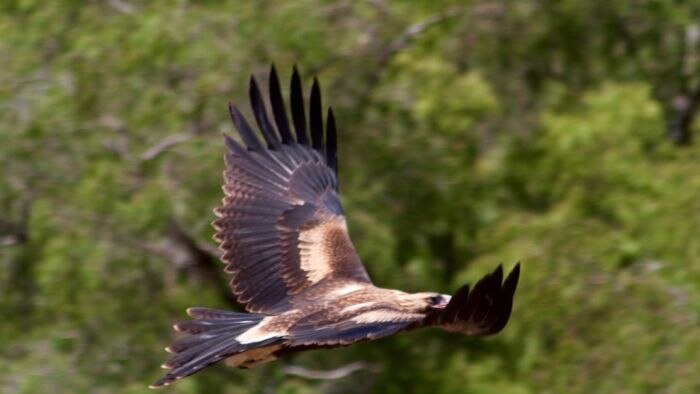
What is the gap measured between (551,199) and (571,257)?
1.10 m

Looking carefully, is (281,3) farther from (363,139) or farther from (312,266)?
(312,266)

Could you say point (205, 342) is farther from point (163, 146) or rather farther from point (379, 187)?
point (379, 187)

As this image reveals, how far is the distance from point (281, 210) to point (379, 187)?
1.94 meters

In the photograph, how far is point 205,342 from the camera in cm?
689

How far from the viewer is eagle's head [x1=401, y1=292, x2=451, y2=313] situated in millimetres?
6676

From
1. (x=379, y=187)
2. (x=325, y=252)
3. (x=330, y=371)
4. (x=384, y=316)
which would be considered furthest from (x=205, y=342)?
(x=379, y=187)

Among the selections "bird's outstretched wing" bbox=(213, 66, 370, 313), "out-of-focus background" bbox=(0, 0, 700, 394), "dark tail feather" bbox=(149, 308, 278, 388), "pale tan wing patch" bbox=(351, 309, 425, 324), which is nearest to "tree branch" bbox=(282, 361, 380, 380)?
"out-of-focus background" bbox=(0, 0, 700, 394)

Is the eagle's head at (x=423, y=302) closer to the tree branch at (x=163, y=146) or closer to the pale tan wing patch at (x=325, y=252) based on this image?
the pale tan wing patch at (x=325, y=252)

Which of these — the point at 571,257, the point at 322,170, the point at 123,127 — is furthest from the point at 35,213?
the point at 571,257

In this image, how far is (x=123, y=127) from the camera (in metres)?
9.45

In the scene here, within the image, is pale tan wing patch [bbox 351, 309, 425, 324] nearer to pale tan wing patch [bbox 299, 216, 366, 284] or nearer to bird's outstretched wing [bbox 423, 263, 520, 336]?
bird's outstretched wing [bbox 423, 263, 520, 336]

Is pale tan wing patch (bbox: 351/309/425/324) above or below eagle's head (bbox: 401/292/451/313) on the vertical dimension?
below

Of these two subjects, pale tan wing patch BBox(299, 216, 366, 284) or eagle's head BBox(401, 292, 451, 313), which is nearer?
eagle's head BBox(401, 292, 451, 313)

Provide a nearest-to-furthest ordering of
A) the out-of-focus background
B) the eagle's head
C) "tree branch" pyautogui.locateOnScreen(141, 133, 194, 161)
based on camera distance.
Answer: the eagle's head, the out-of-focus background, "tree branch" pyautogui.locateOnScreen(141, 133, 194, 161)
